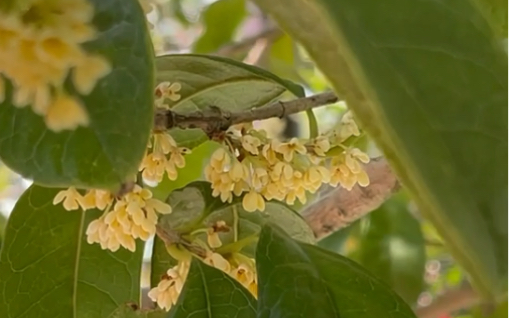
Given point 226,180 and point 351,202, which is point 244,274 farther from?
point 351,202

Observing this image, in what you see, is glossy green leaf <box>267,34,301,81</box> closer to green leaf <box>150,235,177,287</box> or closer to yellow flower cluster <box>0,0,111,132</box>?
green leaf <box>150,235,177,287</box>

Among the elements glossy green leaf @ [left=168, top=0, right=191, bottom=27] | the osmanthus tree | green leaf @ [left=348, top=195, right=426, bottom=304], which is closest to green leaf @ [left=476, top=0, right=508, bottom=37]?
the osmanthus tree

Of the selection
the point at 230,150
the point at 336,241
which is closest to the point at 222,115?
the point at 230,150

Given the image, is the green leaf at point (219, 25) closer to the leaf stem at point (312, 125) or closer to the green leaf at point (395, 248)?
the green leaf at point (395, 248)

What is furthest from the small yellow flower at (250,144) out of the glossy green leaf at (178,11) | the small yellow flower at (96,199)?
the glossy green leaf at (178,11)

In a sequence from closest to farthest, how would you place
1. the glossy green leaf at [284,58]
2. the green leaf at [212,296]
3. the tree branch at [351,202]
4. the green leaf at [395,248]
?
the green leaf at [212,296], the tree branch at [351,202], the green leaf at [395,248], the glossy green leaf at [284,58]
